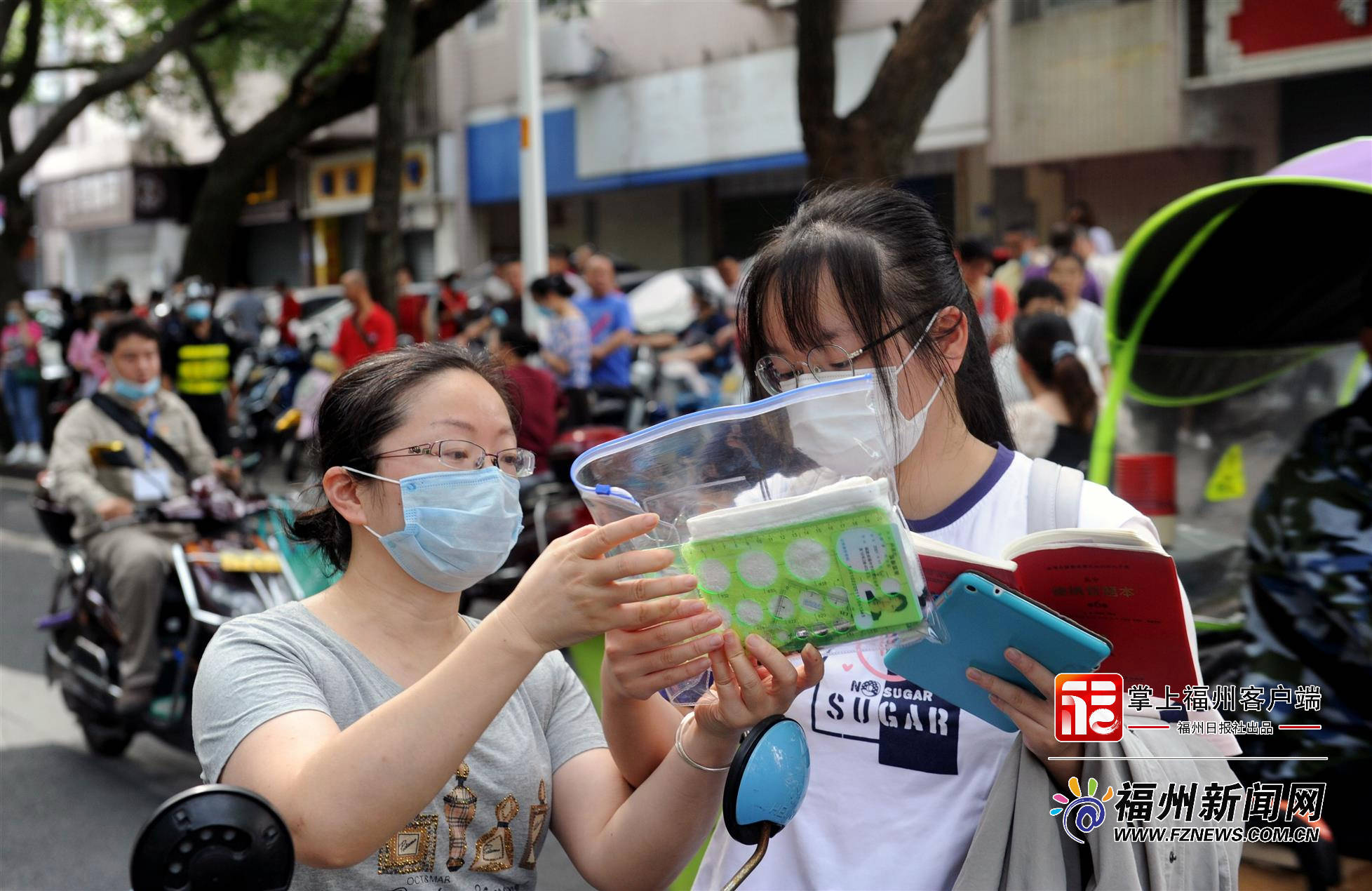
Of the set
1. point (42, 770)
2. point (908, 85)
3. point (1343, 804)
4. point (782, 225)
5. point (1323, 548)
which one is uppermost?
point (908, 85)

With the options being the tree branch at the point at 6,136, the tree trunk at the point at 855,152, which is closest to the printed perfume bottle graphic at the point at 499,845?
the tree trunk at the point at 855,152

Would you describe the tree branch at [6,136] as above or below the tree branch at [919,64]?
above

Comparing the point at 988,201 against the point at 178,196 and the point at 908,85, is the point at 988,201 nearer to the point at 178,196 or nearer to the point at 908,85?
the point at 908,85

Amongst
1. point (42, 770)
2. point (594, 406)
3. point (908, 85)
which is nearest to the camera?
point (42, 770)

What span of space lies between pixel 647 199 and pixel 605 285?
11265 millimetres

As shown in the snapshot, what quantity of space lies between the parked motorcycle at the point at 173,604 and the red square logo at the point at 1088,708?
13.1ft

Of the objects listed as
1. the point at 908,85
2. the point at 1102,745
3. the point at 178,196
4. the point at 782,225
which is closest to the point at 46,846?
the point at 782,225

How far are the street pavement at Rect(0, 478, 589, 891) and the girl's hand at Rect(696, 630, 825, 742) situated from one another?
2135 millimetres

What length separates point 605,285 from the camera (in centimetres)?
1026

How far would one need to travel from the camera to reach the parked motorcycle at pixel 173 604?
5.11 m

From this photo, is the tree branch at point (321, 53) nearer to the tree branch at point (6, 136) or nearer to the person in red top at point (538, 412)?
the tree branch at point (6, 136)

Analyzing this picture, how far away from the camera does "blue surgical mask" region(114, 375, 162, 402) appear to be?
5.88 m

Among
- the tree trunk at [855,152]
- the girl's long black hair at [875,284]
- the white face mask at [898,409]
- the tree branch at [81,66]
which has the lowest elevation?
the white face mask at [898,409]

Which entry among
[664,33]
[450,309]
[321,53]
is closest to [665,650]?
[450,309]
